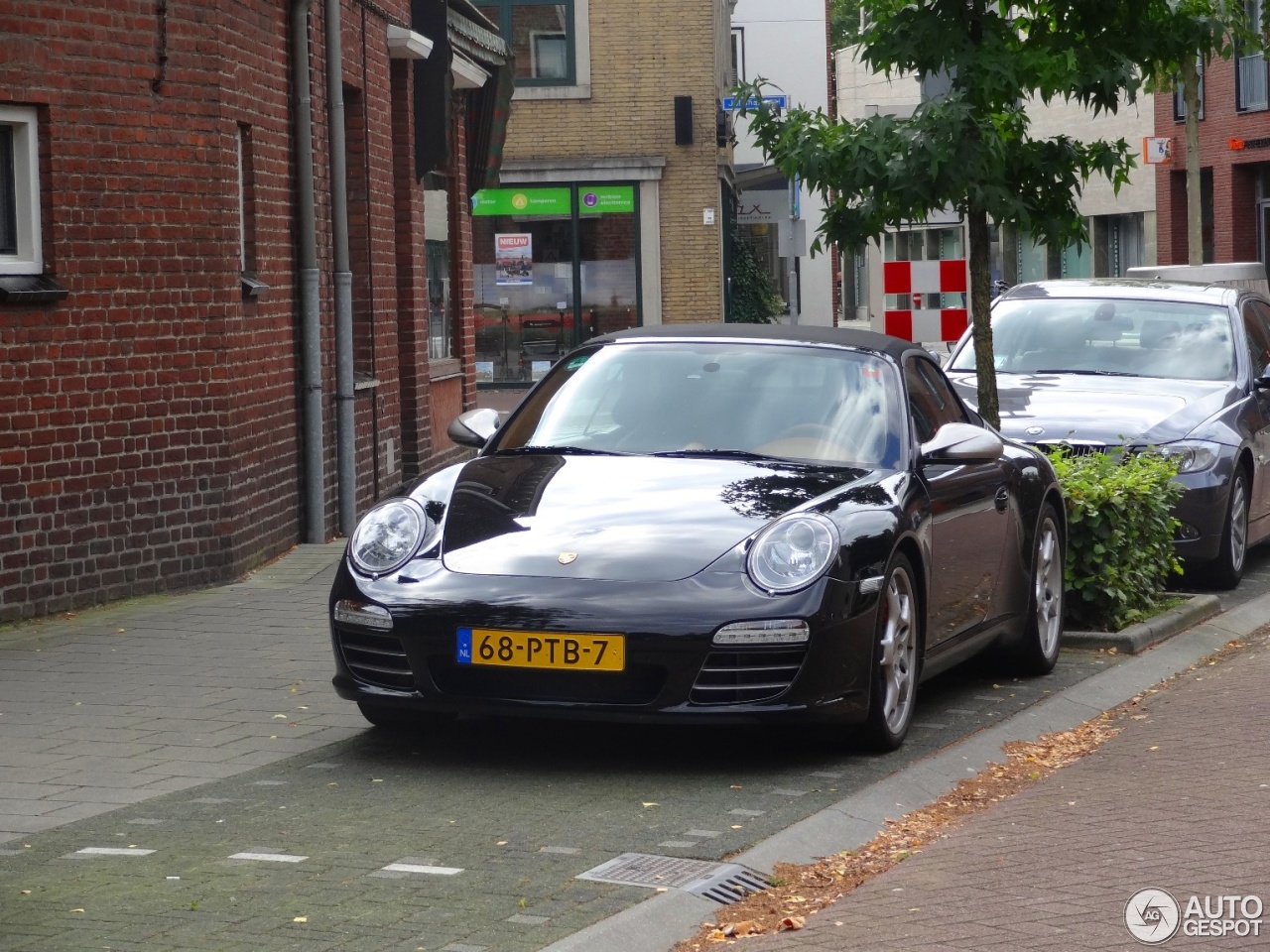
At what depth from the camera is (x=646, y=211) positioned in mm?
32219

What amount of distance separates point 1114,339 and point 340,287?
4974 millimetres

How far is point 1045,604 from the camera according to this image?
8.71m

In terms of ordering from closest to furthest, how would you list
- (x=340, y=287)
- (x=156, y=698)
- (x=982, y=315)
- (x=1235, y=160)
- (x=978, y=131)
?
1. (x=156, y=698)
2. (x=978, y=131)
3. (x=982, y=315)
4. (x=340, y=287)
5. (x=1235, y=160)

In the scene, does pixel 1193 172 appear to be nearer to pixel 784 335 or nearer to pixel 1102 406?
pixel 1102 406

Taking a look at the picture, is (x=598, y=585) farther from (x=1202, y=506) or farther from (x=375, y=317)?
(x=375, y=317)

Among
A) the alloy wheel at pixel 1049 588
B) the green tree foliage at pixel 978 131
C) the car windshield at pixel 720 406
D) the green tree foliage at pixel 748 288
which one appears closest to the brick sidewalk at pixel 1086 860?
the alloy wheel at pixel 1049 588

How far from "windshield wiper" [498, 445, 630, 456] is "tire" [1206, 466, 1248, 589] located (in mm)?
5218

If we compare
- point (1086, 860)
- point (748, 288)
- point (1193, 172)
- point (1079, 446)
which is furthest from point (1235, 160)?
point (1086, 860)

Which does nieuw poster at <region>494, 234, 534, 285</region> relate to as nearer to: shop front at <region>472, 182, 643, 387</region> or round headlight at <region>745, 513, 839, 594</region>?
shop front at <region>472, 182, 643, 387</region>

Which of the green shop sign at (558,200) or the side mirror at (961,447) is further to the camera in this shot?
the green shop sign at (558,200)

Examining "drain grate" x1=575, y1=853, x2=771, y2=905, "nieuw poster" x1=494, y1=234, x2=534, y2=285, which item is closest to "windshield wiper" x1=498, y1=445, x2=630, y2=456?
"drain grate" x1=575, y1=853, x2=771, y2=905

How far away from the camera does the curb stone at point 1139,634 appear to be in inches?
366

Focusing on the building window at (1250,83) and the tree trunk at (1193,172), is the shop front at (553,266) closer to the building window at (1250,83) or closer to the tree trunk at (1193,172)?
the tree trunk at (1193,172)

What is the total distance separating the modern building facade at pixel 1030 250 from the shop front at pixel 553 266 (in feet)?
12.3
